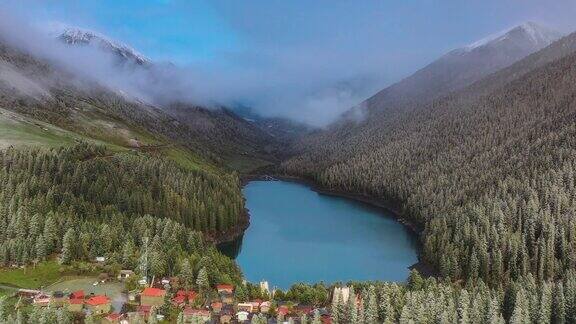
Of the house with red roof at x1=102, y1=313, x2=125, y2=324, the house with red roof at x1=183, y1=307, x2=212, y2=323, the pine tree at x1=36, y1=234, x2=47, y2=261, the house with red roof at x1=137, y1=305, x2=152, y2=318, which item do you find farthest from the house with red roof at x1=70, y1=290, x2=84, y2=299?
the pine tree at x1=36, y1=234, x2=47, y2=261

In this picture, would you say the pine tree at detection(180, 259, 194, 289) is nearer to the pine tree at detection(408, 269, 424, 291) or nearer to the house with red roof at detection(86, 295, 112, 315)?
the house with red roof at detection(86, 295, 112, 315)

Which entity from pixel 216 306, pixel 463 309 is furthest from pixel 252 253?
pixel 463 309

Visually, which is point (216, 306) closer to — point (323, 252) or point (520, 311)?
point (520, 311)

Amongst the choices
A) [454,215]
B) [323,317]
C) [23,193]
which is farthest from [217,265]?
[454,215]

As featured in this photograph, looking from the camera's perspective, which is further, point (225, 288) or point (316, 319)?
point (225, 288)

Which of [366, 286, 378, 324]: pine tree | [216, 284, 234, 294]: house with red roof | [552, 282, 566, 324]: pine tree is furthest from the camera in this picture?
[216, 284, 234, 294]: house with red roof

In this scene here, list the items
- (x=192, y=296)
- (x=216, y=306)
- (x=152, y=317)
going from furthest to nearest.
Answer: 1. (x=192, y=296)
2. (x=216, y=306)
3. (x=152, y=317)

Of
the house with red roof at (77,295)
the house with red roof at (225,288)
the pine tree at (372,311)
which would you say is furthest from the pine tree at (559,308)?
the house with red roof at (77,295)

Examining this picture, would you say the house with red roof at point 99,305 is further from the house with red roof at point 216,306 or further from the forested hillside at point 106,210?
the forested hillside at point 106,210
